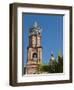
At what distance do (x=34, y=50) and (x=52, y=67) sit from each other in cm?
15

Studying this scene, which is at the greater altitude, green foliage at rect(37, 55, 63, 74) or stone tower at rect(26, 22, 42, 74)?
stone tower at rect(26, 22, 42, 74)

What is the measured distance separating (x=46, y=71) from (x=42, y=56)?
3.7 inches

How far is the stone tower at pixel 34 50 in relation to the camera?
1.61 m

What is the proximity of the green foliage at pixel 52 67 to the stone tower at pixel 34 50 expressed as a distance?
0.03 m

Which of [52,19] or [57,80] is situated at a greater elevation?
[52,19]

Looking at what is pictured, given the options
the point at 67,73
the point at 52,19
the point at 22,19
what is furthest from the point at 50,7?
the point at 67,73

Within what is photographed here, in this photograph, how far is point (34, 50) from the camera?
1622 millimetres

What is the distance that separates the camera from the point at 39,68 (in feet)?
5.37

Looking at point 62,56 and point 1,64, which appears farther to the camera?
point 62,56

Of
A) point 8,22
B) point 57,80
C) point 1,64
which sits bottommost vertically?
point 57,80

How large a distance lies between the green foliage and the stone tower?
3cm

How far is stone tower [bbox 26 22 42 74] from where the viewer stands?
5.29 ft

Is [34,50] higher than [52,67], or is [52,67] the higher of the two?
[34,50]

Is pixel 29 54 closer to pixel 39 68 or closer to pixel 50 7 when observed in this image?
pixel 39 68
